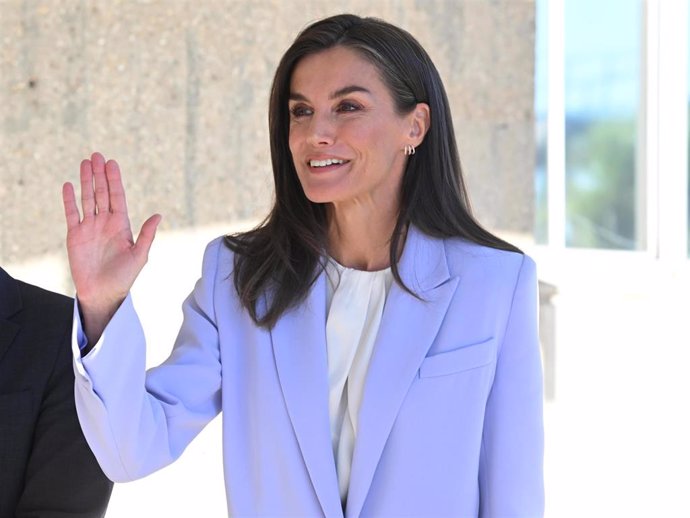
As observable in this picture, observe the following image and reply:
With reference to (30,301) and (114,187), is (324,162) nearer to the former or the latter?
(114,187)

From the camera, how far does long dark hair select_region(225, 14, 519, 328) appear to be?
263cm

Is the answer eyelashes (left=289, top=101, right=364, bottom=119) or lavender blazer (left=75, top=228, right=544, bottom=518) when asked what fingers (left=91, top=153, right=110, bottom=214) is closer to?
lavender blazer (left=75, top=228, right=544, bottom=518)

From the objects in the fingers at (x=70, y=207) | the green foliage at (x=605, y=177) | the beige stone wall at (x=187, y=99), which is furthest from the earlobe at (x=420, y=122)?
the green foliage at (x=605, y=177)

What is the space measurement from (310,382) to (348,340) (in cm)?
14

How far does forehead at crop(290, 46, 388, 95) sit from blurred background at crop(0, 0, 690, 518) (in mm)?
1533

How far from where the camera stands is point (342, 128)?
256cm

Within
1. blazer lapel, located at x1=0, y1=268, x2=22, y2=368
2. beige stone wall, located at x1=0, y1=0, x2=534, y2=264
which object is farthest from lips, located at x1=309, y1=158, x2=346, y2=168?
beige stone wall, located at x1=0, y1=0, x2=534, y2=264

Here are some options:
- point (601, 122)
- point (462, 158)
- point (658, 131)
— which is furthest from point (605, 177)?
point (462, 158)

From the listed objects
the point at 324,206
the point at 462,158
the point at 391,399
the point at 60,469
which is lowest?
the point at 60,469

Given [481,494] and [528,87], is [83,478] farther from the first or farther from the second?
[528,87]

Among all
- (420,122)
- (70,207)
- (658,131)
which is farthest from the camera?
(658,131)

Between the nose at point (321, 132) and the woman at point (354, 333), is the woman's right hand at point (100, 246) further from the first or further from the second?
the nose at point (321, 132)

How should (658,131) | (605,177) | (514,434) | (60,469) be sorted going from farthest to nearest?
(605,177)
(658,131)
(514,434)
(60,469)

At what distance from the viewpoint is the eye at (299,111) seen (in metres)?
2.63
